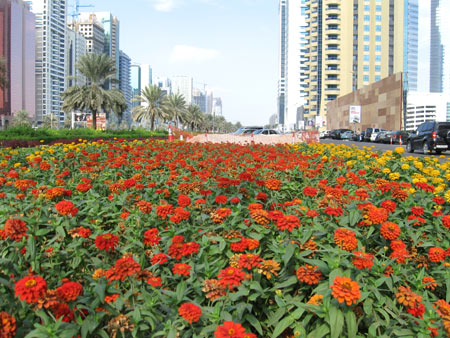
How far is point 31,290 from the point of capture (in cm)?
176

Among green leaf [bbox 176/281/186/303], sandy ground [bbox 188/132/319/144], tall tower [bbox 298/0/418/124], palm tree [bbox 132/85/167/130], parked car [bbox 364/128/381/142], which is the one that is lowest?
green leaf [bbox 176/281/186/303]

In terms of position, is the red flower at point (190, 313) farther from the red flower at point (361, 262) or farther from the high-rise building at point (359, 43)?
the high-rise building at point (359, 43)

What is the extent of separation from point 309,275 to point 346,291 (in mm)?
433

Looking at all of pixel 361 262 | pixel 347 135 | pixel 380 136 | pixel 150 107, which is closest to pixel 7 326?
pixel 361 262

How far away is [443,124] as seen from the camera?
21.7 meters

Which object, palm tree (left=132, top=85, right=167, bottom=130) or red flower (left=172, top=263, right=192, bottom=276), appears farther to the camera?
palm tree (left=132, top=85, right=167, bottom=130)

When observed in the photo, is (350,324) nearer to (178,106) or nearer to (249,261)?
(249,261)

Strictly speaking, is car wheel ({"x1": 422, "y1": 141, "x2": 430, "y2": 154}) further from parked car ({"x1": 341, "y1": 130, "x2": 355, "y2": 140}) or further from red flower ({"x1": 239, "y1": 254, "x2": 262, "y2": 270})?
parked car ({"x1": 341, "y1": 130, "x2": 355, "y2": 140})

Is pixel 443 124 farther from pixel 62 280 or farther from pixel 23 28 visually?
pixel 23 28

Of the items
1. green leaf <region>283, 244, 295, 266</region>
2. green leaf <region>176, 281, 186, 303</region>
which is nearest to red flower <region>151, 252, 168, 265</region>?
green leaf <region>176, 281, 186, 303</region>

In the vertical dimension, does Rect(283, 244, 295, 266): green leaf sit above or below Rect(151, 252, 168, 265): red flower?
above

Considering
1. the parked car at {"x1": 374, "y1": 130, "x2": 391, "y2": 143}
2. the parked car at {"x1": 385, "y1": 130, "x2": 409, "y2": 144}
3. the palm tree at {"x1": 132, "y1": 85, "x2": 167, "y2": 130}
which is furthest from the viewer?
the palm tree at {"x1": 132, "y1": 85, "x2": 167, "y2": 130}

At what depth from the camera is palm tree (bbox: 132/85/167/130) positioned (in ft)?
174

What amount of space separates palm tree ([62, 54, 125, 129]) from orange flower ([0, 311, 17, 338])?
40607 mm
